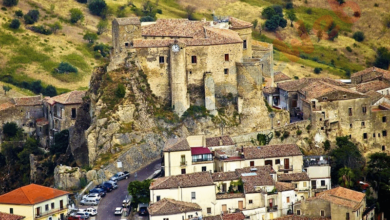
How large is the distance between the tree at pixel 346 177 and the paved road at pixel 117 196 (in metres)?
17.1

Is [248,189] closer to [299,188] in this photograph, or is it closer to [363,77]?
[299,188]

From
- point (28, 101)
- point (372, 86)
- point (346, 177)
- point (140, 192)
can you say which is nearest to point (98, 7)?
point (28, 101)

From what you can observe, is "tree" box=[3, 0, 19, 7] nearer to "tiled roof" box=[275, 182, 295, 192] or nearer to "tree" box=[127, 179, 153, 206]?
"tree" box=[127, 179, 153, 206]

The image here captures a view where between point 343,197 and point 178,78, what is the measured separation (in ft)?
67.7

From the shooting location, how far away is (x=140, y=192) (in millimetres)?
85812

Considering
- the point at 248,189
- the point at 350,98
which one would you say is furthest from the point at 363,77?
the point at 248,189

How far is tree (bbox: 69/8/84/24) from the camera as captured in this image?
15300 centimetres

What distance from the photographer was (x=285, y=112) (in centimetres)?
10112

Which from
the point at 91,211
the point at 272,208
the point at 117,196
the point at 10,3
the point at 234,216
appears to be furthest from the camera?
the point at 10,3

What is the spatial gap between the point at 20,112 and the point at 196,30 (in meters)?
26.3

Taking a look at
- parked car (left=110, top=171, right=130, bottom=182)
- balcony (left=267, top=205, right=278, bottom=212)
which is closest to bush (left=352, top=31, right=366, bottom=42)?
parked car (left=110, top=171, right=130, bottom=182)

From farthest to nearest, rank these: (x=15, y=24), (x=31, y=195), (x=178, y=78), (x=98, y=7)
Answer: (x=98, y=7)
(x=15, y=24)
(x=178, y=78)
(x=31, y=195)

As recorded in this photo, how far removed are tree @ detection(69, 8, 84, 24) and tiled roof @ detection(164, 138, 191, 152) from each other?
67418 millimetres

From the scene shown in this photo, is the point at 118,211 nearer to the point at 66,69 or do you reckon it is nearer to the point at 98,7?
the point at 66,69
